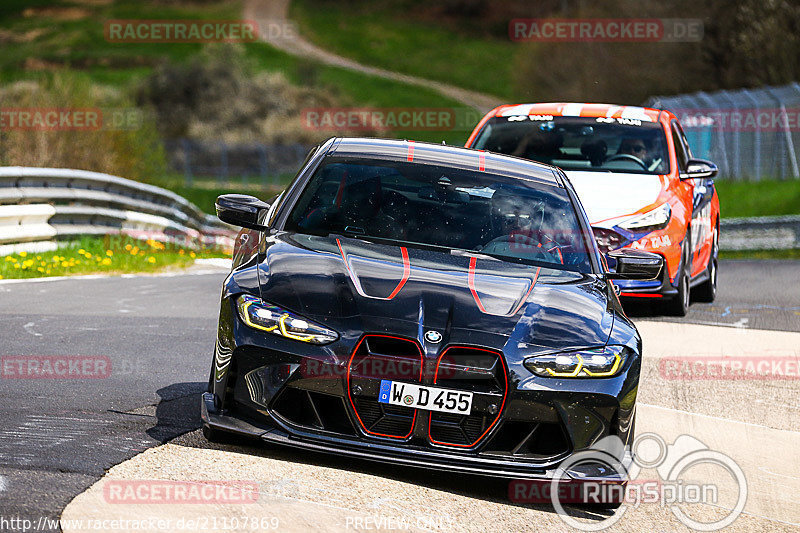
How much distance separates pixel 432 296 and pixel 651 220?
579 centimetres

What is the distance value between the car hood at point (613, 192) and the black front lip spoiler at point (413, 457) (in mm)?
5640

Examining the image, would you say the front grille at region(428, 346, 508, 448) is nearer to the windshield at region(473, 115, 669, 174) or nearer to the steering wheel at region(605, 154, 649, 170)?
the windshield at region(473, 115, 669, 174)

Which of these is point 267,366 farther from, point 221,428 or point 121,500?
point 121,500

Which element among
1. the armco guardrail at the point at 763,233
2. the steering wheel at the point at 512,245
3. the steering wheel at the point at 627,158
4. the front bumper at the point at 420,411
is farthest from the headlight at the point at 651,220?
the armco guardrail at the point at 763,233

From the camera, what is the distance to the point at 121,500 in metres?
4.69

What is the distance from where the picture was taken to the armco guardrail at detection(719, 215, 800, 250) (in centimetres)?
1948

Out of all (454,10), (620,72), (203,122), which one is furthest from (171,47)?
(620,72)

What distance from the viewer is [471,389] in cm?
503

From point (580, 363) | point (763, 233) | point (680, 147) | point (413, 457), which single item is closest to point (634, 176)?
point (680, 147)

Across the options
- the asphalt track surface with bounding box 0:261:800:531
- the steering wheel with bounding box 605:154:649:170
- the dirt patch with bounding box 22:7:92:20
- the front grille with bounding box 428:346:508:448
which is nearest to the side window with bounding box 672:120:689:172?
the steering wheel with bounding box 605:154:649:170

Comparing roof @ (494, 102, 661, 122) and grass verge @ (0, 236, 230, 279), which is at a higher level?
roof @ (494, 102, 661, 122)

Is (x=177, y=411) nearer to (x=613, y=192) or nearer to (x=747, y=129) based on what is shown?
(x=613, y=192)

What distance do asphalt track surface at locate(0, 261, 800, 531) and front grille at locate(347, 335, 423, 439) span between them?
344mm

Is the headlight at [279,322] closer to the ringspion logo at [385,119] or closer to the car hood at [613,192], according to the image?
the car hood at [613,192]
